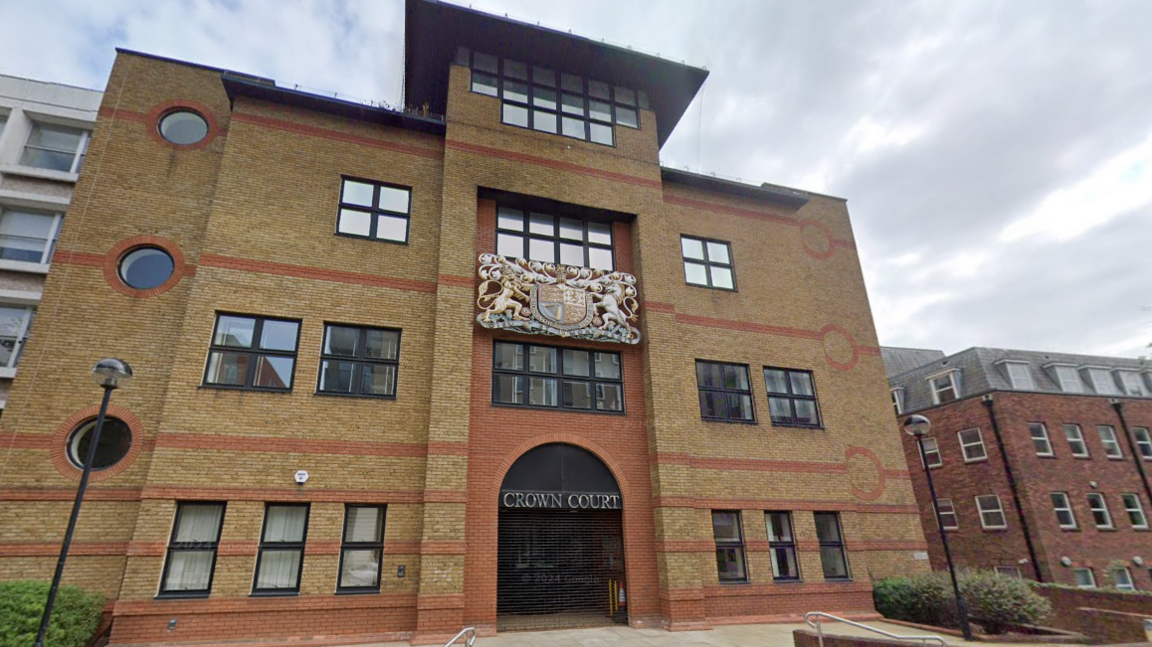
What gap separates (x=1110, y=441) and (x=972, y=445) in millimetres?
6492

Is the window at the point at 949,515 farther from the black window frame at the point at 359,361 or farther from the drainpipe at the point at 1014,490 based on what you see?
the black window frame at the point at 359,361

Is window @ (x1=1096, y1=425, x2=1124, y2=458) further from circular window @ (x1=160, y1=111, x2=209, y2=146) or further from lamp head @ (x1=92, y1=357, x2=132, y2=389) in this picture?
circular window @ (x1=160, y1=111, x2=209, y2=146)

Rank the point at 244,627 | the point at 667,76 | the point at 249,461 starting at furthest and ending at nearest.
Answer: the point at 667,76 → the point at 249,461 → the point at 244,627

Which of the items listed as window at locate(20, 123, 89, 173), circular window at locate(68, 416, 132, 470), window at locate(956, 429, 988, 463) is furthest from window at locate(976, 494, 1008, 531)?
window at locate(20, 123, 89, 173)

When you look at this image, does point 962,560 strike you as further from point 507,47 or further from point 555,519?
point 507,47

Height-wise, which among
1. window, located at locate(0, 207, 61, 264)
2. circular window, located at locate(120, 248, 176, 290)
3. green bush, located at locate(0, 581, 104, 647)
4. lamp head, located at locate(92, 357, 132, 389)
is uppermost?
window, located at locate(0, 207, 61, 264)

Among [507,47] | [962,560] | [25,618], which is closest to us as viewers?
[25,618]

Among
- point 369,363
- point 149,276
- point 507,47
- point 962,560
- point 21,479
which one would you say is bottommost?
point 962,560

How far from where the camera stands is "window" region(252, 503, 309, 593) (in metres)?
10.3

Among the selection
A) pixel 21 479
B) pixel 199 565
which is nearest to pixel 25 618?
pixel 199 565

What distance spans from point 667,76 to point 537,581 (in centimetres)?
1441

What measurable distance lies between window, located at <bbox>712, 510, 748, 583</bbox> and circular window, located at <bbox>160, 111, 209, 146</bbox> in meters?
15.4

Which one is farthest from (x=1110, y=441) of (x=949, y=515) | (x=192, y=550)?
(x=192, y=550)

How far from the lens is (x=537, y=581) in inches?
492
